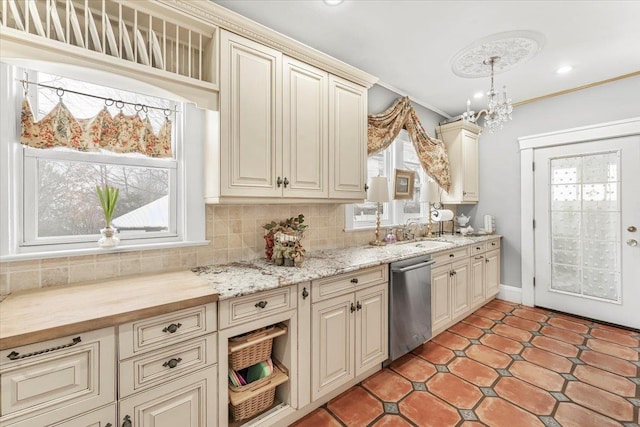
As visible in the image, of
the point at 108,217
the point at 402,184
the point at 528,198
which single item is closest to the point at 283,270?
the point at 108,217

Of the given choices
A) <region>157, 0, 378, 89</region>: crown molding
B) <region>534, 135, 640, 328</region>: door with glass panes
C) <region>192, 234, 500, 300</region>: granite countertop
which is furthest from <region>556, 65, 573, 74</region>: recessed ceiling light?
<region>192, 234, 500, 300</region>: granite countertop

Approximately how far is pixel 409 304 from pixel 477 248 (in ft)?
5.08

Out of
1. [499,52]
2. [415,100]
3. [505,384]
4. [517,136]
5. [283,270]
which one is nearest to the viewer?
[283,270]

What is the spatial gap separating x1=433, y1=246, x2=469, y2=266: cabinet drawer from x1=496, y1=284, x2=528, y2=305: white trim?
128 centimetres

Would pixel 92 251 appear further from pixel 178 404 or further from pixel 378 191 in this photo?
pixel 378 191

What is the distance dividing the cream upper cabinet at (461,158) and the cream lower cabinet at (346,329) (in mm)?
2248

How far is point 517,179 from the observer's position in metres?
3.65

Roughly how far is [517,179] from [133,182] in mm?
4292

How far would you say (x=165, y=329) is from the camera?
121 cm

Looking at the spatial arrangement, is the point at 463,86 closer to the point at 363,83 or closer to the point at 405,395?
the point at 363,83

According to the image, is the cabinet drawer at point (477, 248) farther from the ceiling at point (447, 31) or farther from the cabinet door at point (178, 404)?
the cabinet door at point (178, 404)

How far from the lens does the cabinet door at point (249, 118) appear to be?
66.5 inches

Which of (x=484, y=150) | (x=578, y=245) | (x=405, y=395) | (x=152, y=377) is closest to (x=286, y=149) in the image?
(x=152, y=377)

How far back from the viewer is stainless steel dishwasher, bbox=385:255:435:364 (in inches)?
86.1
